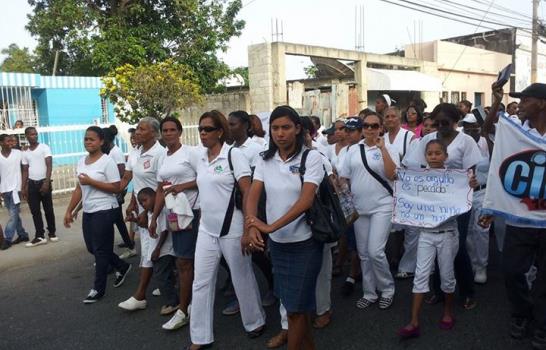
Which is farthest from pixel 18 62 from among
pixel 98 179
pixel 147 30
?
pixel 98 179

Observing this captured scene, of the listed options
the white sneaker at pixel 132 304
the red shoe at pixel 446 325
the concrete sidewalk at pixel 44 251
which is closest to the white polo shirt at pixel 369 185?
the red shoe at pixel 446 325

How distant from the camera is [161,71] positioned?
12078 mm

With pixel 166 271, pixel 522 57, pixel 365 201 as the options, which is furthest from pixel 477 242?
pixel 522 57

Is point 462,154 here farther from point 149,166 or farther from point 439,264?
point 149,166

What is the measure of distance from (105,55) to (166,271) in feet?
42.7

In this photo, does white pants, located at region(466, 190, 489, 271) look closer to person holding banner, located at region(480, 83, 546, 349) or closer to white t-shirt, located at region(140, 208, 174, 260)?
person holding banner, located at region(480, 83, 546, 349)

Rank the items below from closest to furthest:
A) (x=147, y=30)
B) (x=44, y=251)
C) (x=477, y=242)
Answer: (x=477, y=242) < (x=44, y=251) < (x=147, y=30)

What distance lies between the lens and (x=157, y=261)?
4582 mm

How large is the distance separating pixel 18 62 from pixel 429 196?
1678 inches

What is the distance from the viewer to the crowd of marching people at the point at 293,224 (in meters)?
3.20

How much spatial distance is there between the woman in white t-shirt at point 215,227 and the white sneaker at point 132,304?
44.4 inches

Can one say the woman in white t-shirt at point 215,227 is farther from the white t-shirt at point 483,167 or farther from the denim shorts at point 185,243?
the white t-shirt at point 483,167

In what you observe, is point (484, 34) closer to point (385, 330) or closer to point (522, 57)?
point (522, 57)

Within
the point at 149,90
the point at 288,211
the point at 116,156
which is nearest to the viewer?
the point at 288,211
